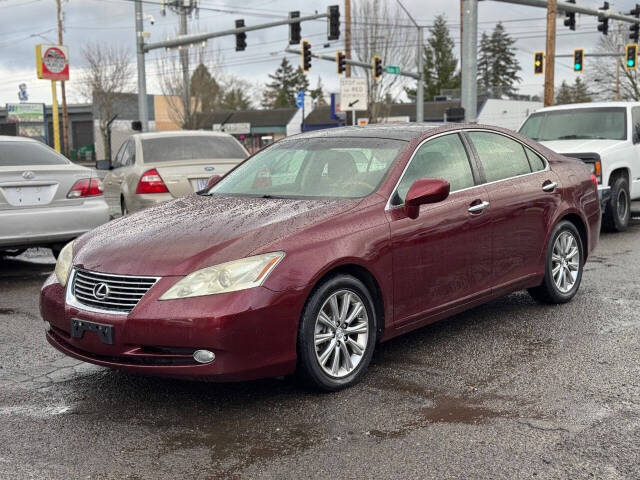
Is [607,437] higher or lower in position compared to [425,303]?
lower

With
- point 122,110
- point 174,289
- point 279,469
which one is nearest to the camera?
point 279,469

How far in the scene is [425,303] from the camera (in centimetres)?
517

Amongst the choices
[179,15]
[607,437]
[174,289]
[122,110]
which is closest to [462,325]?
[607,437]

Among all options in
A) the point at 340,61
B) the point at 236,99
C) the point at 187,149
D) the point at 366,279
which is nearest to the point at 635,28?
the point at 340,61

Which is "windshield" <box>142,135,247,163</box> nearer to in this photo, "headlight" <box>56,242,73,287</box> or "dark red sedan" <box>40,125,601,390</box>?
"dark red sedan" <box>40,125,601,390</box>

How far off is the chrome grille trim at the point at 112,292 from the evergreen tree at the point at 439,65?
88.5 m

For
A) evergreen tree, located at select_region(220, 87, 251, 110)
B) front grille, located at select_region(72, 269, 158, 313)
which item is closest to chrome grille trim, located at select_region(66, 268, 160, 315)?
front grille, located at select_region(72, 269, 158, 313)

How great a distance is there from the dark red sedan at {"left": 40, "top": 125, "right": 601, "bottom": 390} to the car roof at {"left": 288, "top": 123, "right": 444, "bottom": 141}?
0.08ft

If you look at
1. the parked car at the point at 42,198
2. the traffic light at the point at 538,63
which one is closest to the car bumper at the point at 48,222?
the parked car at the point at 42,198

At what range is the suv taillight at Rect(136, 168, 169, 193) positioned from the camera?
10445 millimetres

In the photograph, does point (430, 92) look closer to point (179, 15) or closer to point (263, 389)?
point (179, 15)

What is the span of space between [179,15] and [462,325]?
41.6 meters

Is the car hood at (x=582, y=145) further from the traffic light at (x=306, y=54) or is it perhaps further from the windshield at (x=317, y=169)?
the traffic light at (x=306, y=54)

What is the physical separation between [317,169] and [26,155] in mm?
4650
